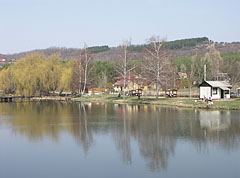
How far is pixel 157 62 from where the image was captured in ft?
144

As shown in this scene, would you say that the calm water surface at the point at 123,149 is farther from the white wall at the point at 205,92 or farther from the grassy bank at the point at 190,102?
the white wall at the point at 205,92

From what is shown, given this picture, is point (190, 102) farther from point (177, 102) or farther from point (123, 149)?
point (123, 149)

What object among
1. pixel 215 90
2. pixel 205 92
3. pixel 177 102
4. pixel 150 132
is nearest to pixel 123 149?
pixel 150 132

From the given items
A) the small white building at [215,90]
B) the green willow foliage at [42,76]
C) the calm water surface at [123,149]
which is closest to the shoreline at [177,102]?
the small white building at [215,90]

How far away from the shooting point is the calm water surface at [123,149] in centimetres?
1317

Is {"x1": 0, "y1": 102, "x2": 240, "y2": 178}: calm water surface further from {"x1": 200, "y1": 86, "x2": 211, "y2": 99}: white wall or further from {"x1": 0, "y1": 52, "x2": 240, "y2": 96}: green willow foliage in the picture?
{"x1": 0, "y1": 52, "x2": 240, "y2": 96}: green willow foliage

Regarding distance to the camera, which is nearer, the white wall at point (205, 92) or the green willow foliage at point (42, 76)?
the white wall at point (205, 92)

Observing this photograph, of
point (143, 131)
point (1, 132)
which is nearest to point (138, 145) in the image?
point (143, 131)

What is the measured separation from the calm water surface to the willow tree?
18.9 metres

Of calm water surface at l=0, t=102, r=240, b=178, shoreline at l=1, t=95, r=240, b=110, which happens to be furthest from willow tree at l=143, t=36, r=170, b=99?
calm water surface at l=0, t=102, r=240, b=178

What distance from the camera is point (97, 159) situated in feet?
49.6

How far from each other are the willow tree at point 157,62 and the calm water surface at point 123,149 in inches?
743

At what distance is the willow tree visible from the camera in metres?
44.2

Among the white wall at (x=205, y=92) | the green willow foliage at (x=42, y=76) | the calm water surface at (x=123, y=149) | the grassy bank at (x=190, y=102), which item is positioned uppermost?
the green willow foliage at (x=42, y=76)
